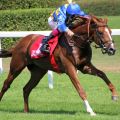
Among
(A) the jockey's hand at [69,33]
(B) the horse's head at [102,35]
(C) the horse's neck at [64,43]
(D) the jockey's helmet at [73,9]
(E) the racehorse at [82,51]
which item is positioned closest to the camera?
(B) the horse's head at [102,35]

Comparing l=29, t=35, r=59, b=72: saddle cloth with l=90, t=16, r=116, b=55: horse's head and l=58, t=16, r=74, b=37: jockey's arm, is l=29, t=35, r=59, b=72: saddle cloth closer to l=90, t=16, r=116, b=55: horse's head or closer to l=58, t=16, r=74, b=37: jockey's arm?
l=58, t=16, r=74, b=37: jockey's arm

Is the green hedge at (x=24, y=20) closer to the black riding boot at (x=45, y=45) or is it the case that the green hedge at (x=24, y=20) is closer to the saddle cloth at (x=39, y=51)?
the saddle cloth at (x=39, y=51)

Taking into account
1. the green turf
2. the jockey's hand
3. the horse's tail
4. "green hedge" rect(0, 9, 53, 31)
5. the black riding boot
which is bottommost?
"green hedge" rect(0, 9, 53, 31)

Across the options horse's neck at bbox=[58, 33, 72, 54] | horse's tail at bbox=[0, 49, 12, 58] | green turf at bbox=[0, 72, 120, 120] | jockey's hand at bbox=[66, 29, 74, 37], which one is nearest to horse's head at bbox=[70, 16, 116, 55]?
jockey's hand at bbox=[66, 29, 74, 37]

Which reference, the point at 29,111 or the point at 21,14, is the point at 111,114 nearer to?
the point at 29,111

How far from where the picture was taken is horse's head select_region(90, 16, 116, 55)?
9133 millimetres

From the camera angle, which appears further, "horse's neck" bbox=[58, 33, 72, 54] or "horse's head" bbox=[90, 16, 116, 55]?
"horse's neck" bbox=[58, 33, 72, 54]

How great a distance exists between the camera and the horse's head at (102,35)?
9133mm

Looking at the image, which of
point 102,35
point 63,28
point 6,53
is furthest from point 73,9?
point 6,53

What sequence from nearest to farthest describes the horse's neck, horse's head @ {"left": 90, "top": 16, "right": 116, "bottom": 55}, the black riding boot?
horse's head @ {"left": 90, "top": 16, "right": 116, "bottom": 55} → the horse's neck → the black riding boot

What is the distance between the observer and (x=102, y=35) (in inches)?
363

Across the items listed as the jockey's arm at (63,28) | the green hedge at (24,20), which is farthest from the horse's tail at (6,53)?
the green hedge at (24,20)

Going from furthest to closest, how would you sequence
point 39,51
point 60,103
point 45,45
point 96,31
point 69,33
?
point 60,103
point 39,51
point 45,45
point 69,33
point 96,31

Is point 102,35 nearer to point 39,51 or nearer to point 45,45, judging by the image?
point 45,45
